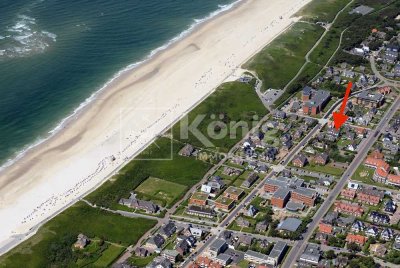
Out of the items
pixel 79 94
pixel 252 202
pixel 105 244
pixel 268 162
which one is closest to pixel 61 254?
pixel 105 244

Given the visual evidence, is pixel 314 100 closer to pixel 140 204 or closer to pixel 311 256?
pixel 140 204

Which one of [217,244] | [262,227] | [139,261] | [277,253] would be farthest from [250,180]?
[139,261]

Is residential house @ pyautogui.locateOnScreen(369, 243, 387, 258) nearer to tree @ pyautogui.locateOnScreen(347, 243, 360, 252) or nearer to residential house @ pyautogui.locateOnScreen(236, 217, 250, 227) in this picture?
tree @ pyautogui.locateOnScreen(347, 243, 360, 252)

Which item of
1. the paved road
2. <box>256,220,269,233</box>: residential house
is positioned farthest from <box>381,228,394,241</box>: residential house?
<box>256,220,269,233</box>: residential house

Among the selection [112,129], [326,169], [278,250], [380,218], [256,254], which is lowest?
[380,218]

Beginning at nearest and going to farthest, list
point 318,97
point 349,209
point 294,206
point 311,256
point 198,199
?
point 311,256 < point 349,209 < point 294,206 < point 198,199 < point 318,97

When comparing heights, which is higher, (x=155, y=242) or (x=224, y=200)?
(x=224, y=200)

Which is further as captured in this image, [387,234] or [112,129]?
[112,129]
